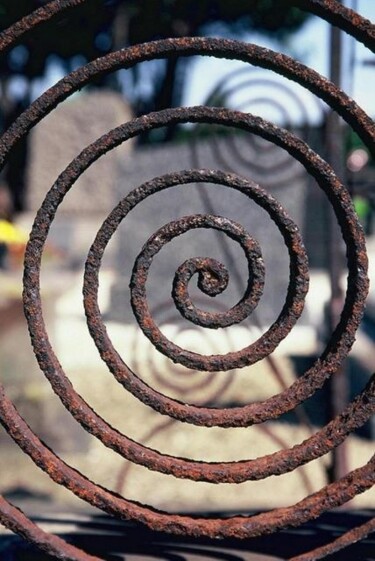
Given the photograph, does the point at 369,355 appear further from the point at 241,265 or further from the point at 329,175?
the point at 329,175

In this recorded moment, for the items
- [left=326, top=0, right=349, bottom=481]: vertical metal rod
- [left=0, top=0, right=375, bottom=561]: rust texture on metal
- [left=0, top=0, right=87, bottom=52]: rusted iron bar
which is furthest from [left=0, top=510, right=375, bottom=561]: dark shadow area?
[left=326, top=0, right=349, bottom=481]: vertical metal rod

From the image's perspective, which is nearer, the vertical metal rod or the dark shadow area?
the dark shadow area

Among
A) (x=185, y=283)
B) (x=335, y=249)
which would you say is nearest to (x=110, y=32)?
(x=335, y=249)

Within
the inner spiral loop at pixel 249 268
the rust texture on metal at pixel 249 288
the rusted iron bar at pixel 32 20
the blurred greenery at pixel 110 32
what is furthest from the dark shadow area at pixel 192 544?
the blurred greenery at pixel 110 32

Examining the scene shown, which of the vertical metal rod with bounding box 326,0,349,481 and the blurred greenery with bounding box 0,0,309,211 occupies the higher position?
the blurred greenery with bounding box 0,0,309,211

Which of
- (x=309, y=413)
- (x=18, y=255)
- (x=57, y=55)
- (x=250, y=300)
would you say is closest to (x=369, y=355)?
(x=309, y=413)

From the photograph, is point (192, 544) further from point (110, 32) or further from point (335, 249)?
point (110, 32)

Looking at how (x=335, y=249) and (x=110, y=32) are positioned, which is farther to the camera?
(x=110, y=32)

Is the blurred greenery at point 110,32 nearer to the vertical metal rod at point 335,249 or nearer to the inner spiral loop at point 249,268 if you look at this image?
the vertical metal rod at point 335,249

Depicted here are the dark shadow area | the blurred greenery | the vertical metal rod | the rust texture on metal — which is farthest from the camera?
the blurred greenery

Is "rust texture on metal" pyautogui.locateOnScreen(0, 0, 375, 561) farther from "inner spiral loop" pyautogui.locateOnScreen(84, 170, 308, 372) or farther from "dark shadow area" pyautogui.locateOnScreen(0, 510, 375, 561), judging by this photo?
"dark shadow area" pyautogui.locateOnScreen(0, 510, 375, 561)
